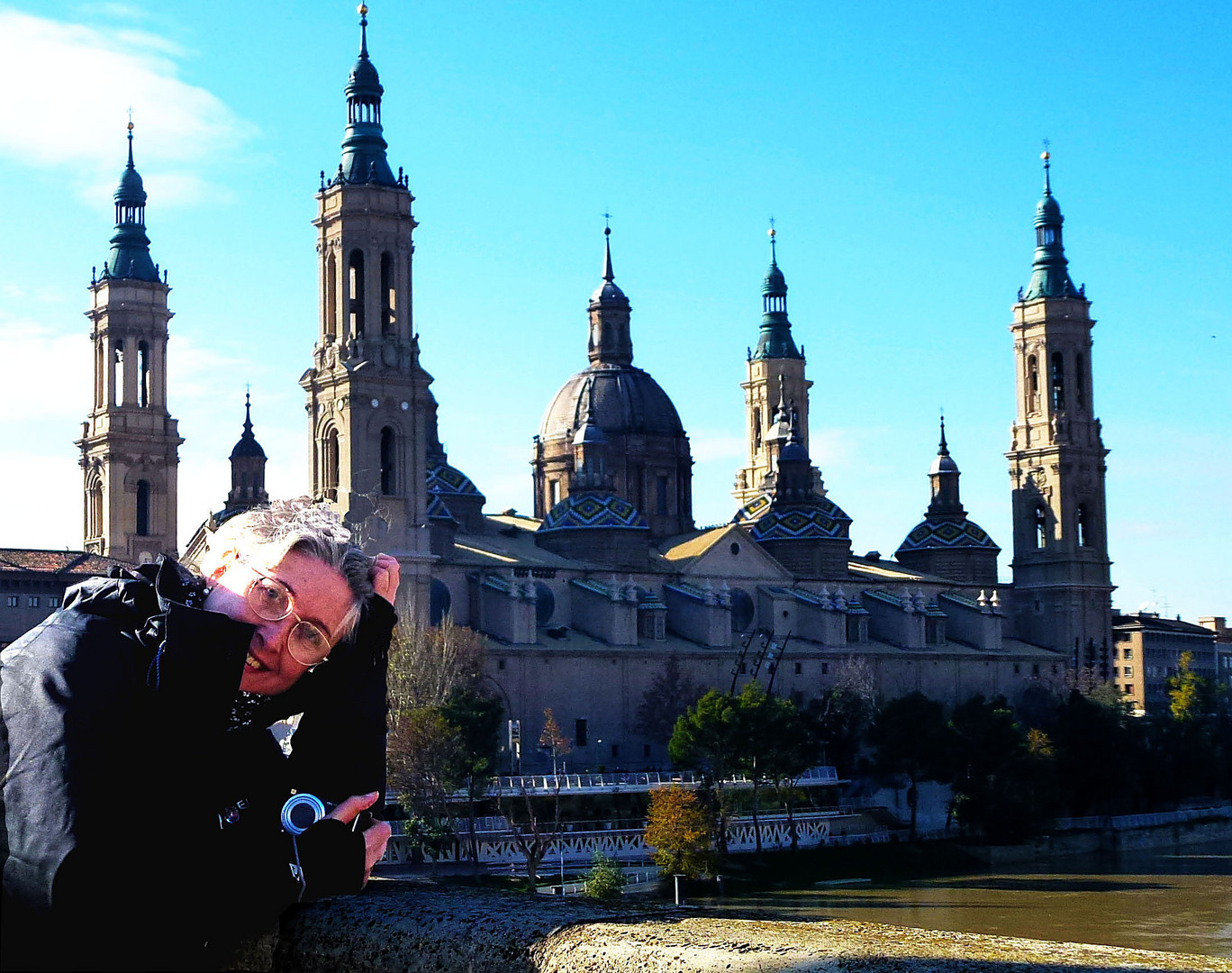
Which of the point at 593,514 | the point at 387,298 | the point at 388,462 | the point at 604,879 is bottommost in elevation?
the point at 604,879

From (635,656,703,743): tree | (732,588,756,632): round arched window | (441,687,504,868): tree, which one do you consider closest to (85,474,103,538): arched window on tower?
(635,656,703,743): tree

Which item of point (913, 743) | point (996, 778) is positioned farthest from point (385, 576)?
point (913, 743)

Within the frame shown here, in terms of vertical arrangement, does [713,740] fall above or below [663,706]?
below

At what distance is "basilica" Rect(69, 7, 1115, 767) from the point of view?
211 feet

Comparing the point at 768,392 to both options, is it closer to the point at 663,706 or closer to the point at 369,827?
the point at 663,706

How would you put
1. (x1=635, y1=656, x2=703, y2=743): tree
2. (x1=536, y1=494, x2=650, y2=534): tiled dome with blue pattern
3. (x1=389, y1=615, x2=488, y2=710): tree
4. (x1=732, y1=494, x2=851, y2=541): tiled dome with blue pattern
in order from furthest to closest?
(x1=732, y1=494, x2=851, y2=541): tiled dome with blue pattern
(x1=536, y1=494, x2=650, y2=534): tiled dome with blue pattern
(x1=635, y1=656, x2=703, y2=743): tree
(x1=389, y1=615, x2=488, y2=710): tree

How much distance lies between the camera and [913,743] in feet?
204

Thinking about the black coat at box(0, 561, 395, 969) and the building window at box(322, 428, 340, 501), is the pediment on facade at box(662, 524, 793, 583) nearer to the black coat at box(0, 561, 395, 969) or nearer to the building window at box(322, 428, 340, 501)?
the building window at box(322, 428, 340, 501)

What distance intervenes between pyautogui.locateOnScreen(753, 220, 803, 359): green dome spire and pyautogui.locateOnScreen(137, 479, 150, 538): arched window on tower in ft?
118

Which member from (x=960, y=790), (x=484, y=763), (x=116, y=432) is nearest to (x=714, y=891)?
(x=484, y=763)

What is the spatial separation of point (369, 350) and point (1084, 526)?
135ft

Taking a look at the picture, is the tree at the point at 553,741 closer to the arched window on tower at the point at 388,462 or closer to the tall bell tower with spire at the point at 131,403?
the arched window on tower at the point at 388,462

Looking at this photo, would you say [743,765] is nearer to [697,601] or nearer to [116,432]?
[697,601]

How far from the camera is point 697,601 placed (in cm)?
7300
